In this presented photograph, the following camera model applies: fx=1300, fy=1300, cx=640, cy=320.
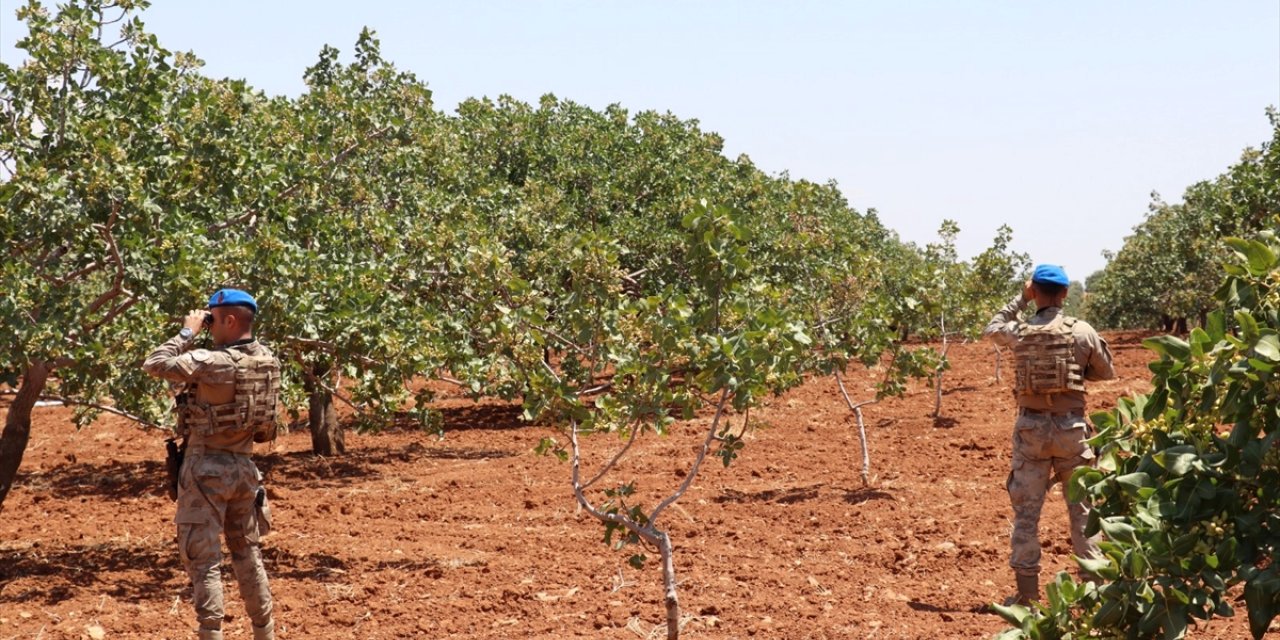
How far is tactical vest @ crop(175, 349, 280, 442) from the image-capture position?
257 inches

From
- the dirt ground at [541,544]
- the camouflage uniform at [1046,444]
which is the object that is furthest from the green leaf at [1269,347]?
the dirt ground at [541,544]

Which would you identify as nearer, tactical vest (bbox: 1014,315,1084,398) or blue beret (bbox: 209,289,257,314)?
blue beret (bbox: 209,289,257,314)

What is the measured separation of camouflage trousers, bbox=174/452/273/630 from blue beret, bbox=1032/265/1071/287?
14.0 ft

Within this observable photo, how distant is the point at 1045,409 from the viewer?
7.10m

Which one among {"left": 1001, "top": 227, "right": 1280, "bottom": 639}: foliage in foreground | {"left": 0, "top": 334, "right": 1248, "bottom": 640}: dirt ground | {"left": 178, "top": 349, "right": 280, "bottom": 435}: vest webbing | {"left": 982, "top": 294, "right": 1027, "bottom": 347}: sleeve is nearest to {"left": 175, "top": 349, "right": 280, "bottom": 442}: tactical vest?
{"left": 178, "top": 349, "right": 280, "bottom": 435}: vest webbing

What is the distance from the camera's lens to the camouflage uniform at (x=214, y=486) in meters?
6.47

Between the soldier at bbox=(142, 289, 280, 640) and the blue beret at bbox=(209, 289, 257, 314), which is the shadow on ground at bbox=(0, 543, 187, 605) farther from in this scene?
the blue beret at bbox=(209, 289, 257, 314)

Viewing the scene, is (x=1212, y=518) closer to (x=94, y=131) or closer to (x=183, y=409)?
(x=183, y=409)

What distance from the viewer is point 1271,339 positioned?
2.53 m

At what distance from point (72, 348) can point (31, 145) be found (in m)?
1.38

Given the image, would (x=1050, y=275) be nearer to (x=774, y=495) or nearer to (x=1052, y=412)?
(x=1052, y=412)

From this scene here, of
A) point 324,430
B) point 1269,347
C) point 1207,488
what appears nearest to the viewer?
point 1269,347

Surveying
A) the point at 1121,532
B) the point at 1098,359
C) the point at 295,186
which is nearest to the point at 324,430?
the point at 295,186

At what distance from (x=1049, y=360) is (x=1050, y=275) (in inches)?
18.3
